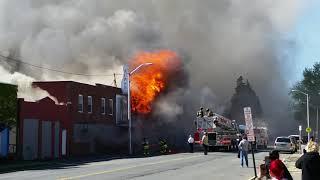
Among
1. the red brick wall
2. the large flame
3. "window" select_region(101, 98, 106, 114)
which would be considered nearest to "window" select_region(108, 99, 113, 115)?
"window" select_region(101, 98, 106, 114)

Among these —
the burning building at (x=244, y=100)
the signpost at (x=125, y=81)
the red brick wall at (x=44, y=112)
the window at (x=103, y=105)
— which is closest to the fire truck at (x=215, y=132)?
the window at (x=103, y=105)

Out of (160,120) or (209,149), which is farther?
(160,120)

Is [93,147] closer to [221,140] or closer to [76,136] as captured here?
[76,136]

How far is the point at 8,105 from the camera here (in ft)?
122

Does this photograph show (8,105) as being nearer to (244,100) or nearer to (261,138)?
(261,138)

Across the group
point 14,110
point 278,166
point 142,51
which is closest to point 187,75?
point 142,51

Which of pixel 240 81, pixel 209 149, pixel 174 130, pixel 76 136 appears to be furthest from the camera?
pixel 240 81

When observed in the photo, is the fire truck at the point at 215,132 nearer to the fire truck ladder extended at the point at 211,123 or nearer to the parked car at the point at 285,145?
the fire truck ladder extended at the point at 211,123

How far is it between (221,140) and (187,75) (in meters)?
13.9

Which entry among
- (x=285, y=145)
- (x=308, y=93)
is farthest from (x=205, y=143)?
(x=308, y=93)

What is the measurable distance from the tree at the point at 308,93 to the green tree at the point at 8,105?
9486 cm

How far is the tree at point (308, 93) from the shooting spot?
412ft

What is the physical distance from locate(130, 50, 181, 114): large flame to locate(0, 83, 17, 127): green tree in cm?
1806

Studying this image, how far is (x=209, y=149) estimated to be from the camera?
50.0 meters
